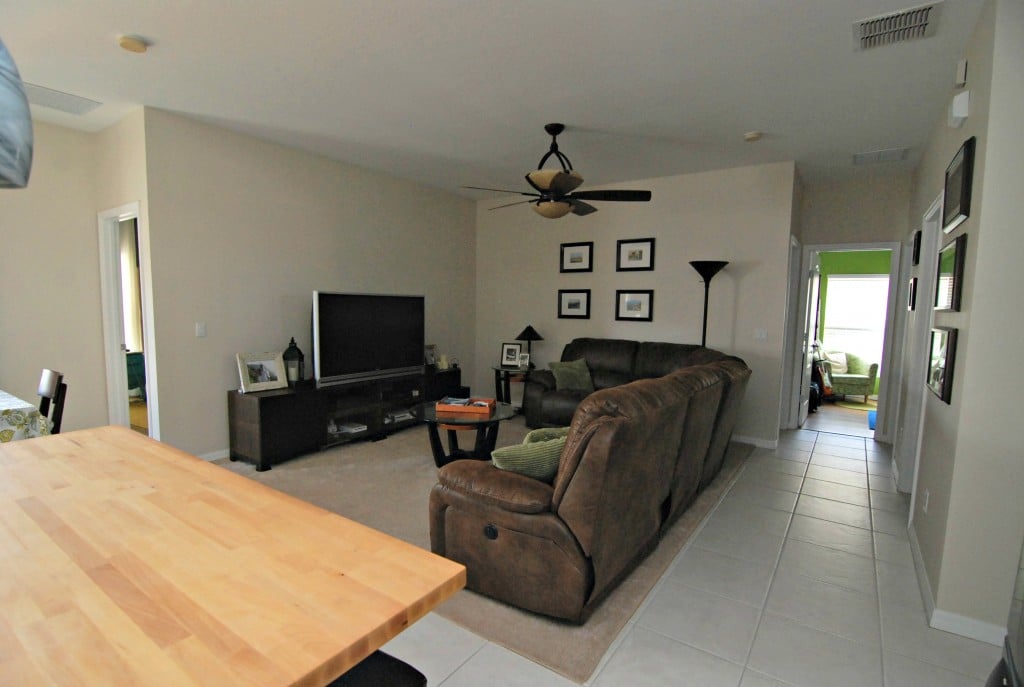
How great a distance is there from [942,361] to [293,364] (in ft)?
14.7

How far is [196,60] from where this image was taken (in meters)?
2.88

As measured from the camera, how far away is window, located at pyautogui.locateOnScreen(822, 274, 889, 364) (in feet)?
25.8

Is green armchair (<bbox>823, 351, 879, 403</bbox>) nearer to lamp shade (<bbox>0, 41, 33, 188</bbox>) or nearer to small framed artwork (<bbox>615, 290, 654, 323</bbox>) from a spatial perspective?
small framed artwork (<bbox>615, 290, 654, 323</bbox>)

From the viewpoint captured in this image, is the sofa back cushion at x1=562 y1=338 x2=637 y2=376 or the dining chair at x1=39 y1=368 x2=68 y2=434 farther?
the sofa back cushion at x1=562 y1=338 x2=637 y2=376

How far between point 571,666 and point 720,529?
5.32 ft

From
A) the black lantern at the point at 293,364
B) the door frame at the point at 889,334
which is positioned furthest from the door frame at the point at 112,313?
the door frame at the point at 889,334

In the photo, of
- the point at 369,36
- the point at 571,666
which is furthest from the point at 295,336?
the point at 571,666

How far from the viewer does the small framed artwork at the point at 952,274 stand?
88.9 inches

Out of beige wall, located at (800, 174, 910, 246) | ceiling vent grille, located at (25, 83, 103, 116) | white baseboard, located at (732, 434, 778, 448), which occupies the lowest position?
white baseboard, located at (732, 434, 778, 448)

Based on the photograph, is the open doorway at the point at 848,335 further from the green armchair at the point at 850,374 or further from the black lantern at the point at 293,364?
the black lantern at the point at 293,364

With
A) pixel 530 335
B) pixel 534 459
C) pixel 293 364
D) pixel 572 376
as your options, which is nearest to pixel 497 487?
pixel 534 459

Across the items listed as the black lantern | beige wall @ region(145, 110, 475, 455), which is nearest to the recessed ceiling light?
beige wall @ region(145, 110, 475, 455)

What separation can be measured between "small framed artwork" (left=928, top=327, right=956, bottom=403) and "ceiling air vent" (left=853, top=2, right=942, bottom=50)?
4.88ft

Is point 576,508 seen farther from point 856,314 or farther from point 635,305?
point 856,314
